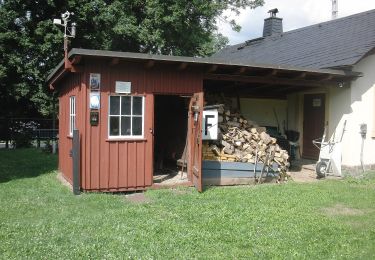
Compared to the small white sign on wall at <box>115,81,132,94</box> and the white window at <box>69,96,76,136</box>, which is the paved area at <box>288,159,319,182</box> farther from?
the white window at <box>69,96,76,136</box>

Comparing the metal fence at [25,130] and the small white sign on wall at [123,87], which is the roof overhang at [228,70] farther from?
the metal fence at [25,130]

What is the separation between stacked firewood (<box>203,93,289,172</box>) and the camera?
395 inches

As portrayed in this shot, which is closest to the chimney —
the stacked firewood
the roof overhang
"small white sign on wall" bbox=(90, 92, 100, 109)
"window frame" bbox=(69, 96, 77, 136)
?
the roof overhang

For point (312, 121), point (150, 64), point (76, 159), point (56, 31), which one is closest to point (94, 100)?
point (76, 159)

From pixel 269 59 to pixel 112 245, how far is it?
11.5m

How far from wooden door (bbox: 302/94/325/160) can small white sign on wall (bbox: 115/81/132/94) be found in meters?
6.45

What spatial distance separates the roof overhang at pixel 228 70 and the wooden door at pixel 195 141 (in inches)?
29.0

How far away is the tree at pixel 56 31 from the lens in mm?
18578

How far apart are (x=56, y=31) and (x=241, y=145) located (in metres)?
12.0

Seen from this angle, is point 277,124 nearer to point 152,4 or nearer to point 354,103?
point 354,103

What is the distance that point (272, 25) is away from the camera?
20.1 meters

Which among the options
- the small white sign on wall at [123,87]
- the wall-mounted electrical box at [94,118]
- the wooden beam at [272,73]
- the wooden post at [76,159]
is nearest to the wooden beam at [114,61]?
the small white sign on wall at [123,87]

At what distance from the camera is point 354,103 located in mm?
11141

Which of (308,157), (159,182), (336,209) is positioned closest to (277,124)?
(308,157)
